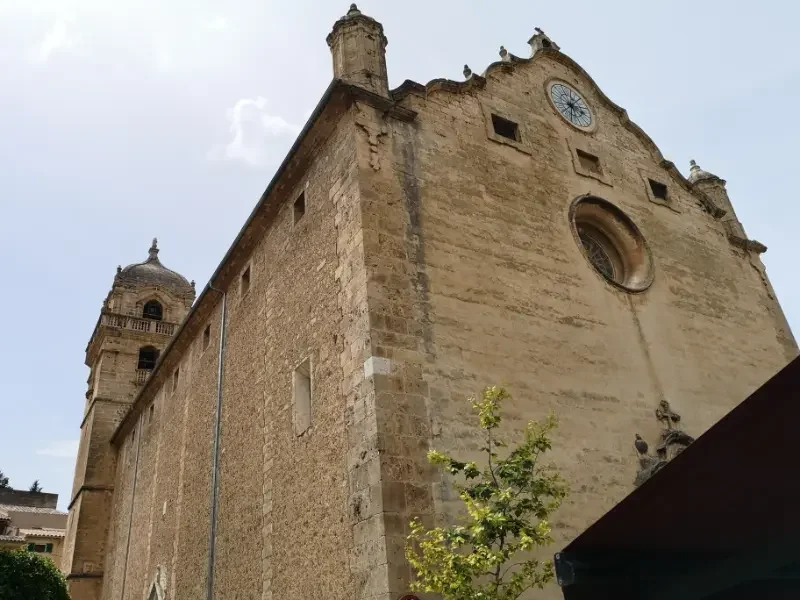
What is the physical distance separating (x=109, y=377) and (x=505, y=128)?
2009 cm

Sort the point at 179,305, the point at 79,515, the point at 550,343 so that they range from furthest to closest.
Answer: the point at 179,305 → the point at 79,515 → the point at 550,343

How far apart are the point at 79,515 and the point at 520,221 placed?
19.4 metres

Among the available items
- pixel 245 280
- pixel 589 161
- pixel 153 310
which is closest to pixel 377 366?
pixel 245 280

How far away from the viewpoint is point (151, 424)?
62.9 ft

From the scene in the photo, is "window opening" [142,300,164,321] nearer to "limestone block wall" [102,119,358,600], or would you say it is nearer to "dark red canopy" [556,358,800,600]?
"limestone block wall" [102,119,358,600]

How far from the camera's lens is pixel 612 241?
12.1 metres

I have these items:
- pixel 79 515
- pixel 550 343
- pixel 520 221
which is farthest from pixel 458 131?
pixel 79 515

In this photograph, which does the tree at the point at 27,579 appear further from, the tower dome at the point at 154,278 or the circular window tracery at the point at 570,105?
the tower dome at the point at 154,278

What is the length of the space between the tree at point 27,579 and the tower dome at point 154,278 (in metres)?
16.3

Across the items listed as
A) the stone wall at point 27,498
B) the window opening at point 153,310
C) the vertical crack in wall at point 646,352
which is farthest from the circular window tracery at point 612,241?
the stone wall at point 27,498

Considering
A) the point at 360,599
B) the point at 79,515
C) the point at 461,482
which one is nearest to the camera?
the point at 360,599

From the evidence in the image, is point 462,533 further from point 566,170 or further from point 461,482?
point 566,170

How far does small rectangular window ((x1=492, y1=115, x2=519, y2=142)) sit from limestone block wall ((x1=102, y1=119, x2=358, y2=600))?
3090 millimetres

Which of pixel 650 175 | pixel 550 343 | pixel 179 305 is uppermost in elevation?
pixel 179 305
